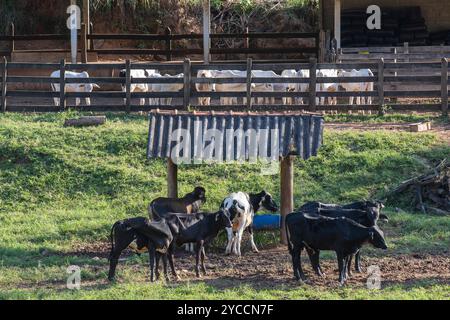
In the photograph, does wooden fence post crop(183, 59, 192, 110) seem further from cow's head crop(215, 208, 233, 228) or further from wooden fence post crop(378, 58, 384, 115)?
cow's head crop(215, 208, 233, 228)

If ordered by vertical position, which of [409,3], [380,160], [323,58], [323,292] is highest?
[409,3]

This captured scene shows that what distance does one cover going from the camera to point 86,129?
68.9 ft

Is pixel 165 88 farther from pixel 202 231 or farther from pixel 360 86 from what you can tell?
pixel 202 231

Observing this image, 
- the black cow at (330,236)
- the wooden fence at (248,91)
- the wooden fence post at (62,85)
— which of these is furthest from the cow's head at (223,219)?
the wooden fence post at (62,85)

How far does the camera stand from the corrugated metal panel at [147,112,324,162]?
14.9 metres

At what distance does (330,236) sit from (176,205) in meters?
2.98

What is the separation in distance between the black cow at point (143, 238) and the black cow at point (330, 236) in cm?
161

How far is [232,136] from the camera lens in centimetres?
1498

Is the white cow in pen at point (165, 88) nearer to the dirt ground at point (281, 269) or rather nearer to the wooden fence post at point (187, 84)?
the wooden fence post at point (187, 84)

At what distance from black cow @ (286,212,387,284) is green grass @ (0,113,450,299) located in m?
0.60

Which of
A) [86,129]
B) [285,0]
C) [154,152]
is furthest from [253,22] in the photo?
[154,152]

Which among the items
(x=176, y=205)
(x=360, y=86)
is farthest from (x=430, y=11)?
(x=176, y=205)
